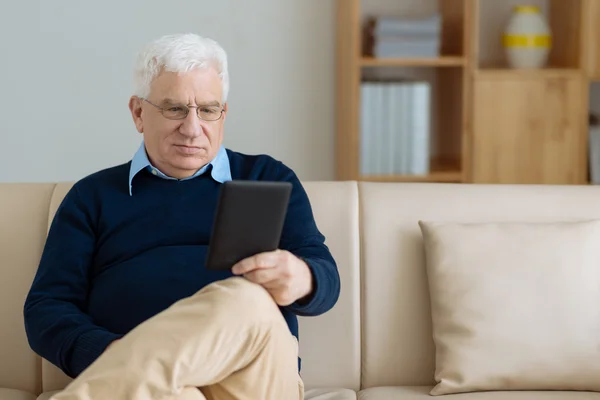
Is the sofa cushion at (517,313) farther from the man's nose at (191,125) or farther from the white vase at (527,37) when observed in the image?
the white vase at (527,37)

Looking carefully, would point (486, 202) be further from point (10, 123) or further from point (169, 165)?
point (10, 123)

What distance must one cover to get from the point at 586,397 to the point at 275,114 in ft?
6.31

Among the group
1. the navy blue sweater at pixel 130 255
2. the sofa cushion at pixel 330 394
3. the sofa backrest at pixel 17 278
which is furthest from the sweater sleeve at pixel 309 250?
the sofa backrest at pixel 17 278

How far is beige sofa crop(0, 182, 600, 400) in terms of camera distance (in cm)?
218

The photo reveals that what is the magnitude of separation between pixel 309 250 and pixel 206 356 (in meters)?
0.47

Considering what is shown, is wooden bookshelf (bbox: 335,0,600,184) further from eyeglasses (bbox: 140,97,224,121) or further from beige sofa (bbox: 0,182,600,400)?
eyeglasses (bbox: 140,97,224,121)

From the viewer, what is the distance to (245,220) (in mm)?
1703

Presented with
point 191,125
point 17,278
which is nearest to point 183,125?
point 191,125

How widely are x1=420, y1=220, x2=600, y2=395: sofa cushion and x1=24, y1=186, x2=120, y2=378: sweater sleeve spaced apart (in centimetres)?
73

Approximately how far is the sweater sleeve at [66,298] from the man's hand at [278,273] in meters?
0.32

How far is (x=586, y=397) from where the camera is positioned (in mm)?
2049

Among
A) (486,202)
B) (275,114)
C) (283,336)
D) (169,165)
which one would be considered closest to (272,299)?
(283,336)

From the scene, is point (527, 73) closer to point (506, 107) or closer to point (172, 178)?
point (506, 107)

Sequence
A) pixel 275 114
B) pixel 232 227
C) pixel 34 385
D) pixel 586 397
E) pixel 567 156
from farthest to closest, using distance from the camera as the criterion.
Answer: pixel 275 114 → pixel 567 156 → pixel 34 385 → pixel 586 397 → pixel 232 227
